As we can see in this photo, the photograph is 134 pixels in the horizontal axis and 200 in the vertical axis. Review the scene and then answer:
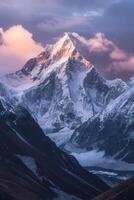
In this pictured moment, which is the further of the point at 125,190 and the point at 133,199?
the point at 125,190
